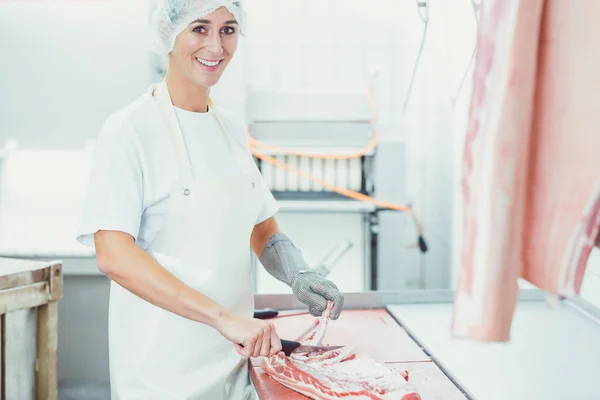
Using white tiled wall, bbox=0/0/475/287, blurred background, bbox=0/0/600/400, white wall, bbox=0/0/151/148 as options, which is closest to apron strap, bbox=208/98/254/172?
blurred background, bbox=0/0/600/400

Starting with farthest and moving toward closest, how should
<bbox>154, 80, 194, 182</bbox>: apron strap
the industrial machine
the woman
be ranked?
the industrial machine < <bbox>154, 80, 194, 182</bbox>: apron strap < the woman

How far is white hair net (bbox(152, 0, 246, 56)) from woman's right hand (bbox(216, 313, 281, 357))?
72cm

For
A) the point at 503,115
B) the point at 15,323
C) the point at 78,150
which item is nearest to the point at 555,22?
the point at 503,115

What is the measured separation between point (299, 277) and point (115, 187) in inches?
20.3

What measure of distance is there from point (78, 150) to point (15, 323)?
3.70 ft

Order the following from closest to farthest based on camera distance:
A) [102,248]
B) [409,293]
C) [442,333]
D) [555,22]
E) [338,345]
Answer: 1. [555,22]
2. [102,248]
3. [338,345]
4. [442,333]
5. [409,293]

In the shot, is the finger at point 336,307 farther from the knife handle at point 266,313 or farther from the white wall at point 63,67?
the white wall at point 63,67

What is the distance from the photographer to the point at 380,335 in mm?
1858

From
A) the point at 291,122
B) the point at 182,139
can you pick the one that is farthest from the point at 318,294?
the point at 291,122

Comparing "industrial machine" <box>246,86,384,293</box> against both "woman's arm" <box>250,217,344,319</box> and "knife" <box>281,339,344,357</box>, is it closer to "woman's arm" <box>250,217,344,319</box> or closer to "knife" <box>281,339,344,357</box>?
"woman's arm" <box>250,217,344,319</box>

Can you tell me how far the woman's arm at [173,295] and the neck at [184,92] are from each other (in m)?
0.42

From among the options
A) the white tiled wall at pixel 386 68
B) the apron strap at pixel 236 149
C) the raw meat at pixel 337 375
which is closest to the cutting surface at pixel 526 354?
the raw meat at pixel 337 375

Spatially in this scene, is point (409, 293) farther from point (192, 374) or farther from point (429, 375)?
point (192, 374)

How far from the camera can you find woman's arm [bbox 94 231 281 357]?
54.2 inches
